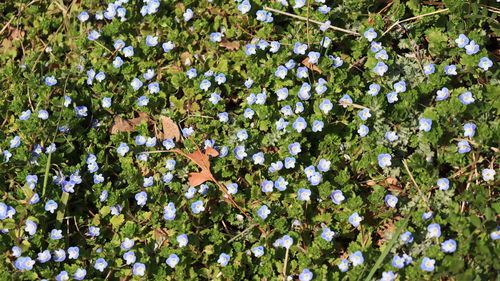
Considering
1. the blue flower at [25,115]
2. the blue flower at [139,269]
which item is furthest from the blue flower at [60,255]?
the blue flower at [25,115]

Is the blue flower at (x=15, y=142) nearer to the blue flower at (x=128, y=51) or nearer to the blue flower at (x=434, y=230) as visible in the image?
the blue flower at (x=128, y=51)

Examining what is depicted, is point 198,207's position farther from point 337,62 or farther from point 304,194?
point 337,62

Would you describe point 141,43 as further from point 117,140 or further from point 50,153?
point 50,153

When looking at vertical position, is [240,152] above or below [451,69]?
below

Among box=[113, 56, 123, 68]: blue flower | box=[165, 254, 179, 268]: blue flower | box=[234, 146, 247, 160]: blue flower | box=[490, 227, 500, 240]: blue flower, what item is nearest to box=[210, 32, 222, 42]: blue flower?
box=[113, 56, 123, 68]: blue flower

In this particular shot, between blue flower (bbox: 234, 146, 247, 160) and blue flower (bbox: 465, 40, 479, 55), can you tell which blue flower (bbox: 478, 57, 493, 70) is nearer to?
blue flower (bbox: 465, 40, 479, 55)

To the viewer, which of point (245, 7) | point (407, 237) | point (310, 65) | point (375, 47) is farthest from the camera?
point (245, 7)

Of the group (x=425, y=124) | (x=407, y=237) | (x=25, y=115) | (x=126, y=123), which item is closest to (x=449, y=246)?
(x=407, y=237)
